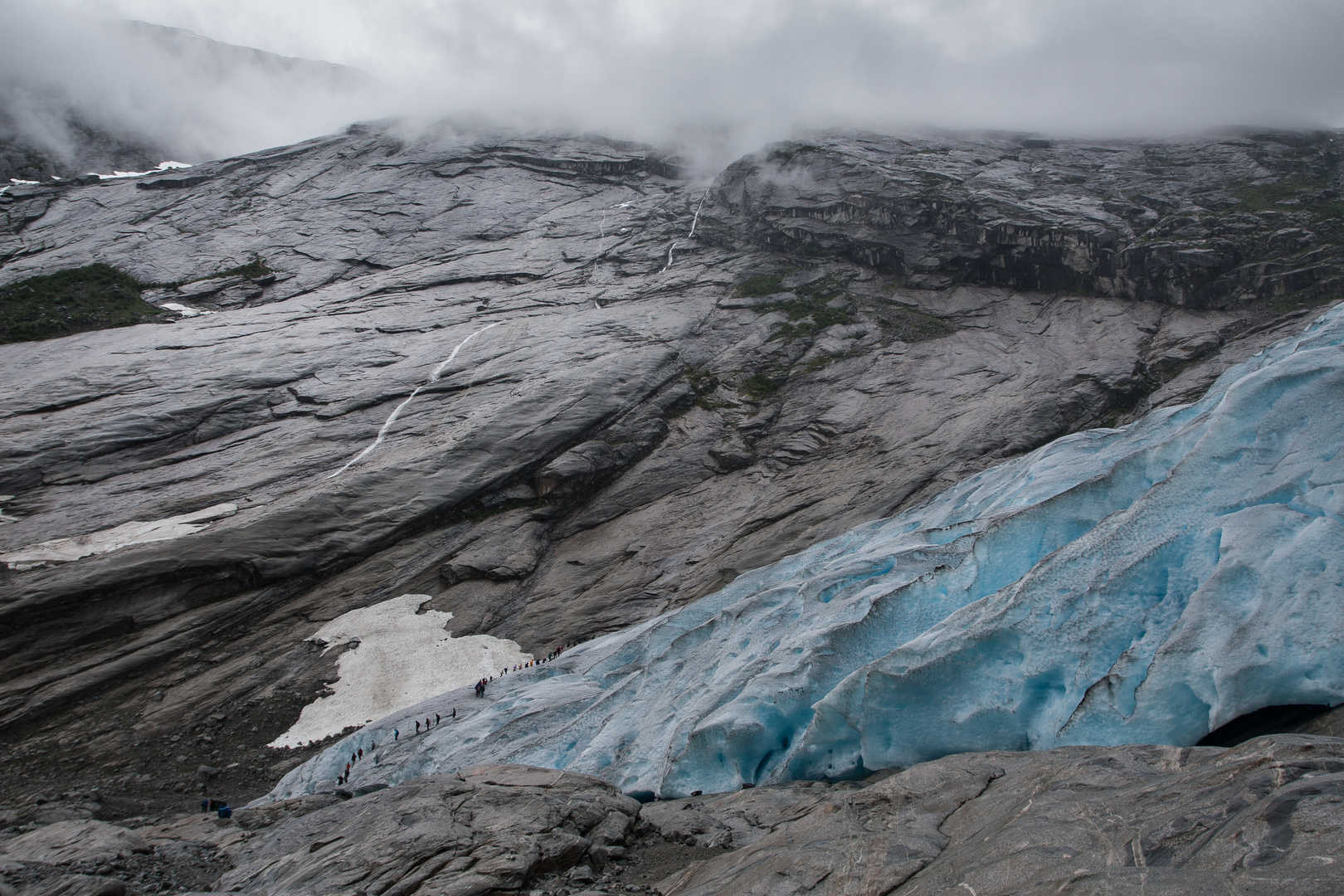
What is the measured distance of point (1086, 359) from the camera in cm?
4222

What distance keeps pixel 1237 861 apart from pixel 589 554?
107ft

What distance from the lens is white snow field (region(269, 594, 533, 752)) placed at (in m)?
28.8

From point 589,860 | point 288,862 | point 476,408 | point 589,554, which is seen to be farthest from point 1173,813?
point 476,408

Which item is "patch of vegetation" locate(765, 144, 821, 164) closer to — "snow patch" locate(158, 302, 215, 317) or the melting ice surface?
"snow patch" locate(158, 302, 215, 317)

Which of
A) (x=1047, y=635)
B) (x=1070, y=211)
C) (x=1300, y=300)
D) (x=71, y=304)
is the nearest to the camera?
(x=1047, y=635)

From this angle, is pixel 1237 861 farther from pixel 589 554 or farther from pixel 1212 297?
pixel 1212 297

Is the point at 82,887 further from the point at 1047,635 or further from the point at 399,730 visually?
the point at 1047,635

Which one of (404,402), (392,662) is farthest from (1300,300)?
(404,402)

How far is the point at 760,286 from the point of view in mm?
58031

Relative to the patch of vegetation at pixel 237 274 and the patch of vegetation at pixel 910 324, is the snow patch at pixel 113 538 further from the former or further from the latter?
the patch of vegetation at pixel 910 324

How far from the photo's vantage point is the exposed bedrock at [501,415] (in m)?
31.3

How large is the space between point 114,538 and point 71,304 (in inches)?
1352

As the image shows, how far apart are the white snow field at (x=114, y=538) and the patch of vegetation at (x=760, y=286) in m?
37.5

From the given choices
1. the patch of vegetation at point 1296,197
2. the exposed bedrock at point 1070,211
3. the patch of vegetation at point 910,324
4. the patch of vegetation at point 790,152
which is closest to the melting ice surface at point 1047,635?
the patch of vegetation at point 910,324
